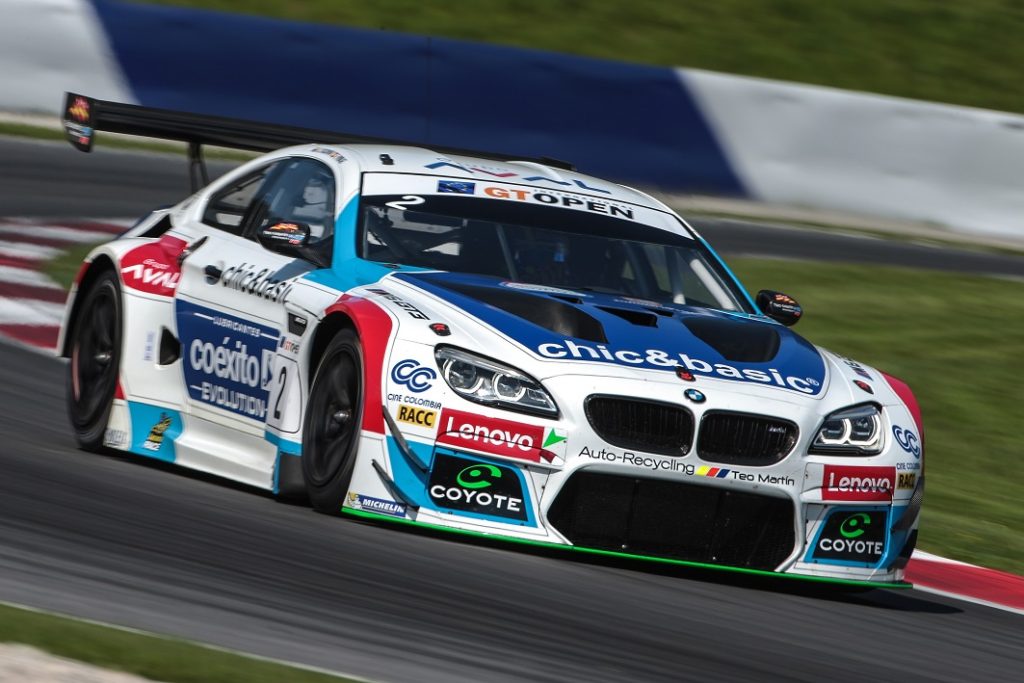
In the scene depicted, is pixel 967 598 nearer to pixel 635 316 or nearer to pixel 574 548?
pixel 635 316

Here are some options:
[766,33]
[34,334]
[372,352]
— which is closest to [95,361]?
[372,352]

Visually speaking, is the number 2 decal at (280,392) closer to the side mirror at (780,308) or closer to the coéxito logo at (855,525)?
the side mirror at (780,308)

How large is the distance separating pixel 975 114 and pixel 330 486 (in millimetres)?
14967

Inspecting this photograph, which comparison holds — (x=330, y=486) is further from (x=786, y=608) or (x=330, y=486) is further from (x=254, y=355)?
(x=786, y=608)

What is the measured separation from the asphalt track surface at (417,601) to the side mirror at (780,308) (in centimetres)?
105

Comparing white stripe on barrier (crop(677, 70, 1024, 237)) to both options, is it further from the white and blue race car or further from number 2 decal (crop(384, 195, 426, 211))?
number 2 decal (crop(384, 195, 426, 211))

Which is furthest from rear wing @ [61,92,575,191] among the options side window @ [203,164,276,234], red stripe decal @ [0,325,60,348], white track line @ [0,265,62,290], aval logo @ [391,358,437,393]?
white track line @ [0,265,62,290]

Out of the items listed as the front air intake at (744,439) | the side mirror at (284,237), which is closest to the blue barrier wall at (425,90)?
the side mirror at (284,237)

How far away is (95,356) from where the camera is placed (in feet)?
25.4

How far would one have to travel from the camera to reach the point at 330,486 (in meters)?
6.06

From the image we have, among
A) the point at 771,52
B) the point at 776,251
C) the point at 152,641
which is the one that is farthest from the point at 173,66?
the point at 152,641

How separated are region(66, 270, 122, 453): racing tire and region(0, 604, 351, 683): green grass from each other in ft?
10.6

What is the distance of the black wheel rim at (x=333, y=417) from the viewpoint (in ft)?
19.8

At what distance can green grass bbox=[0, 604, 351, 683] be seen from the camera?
13.0 feet
